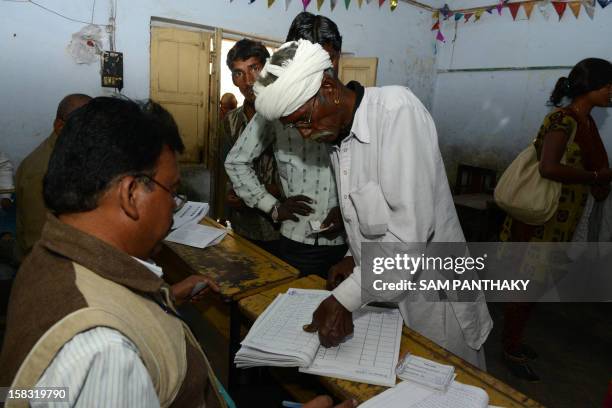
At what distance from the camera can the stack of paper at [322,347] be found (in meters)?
1.04

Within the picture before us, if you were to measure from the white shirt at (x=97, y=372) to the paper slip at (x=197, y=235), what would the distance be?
4.28ft

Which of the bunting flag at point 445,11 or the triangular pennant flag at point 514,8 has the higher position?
the bunting flag at point 445,11

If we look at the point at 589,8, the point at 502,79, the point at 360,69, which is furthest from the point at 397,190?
the point at 502,79

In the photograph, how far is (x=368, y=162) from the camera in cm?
134

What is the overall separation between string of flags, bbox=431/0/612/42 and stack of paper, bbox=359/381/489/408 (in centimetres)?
594

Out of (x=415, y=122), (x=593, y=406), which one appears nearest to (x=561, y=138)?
(x=415, y=122)

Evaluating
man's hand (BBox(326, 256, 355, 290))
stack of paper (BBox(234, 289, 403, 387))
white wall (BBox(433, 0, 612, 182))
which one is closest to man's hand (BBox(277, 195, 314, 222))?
man's hand (BBox(326, 256, 355, 290))

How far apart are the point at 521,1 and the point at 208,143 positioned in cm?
480

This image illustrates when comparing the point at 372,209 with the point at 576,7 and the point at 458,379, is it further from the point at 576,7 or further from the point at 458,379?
the point at 576,7

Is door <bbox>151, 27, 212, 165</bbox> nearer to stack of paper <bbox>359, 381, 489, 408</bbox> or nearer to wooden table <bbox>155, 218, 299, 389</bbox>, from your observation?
wooden table <bbox>155, 218, 299, 389</bbox>

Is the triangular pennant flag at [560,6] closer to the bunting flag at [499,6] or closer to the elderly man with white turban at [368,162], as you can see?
the bunting flag at [499,6]

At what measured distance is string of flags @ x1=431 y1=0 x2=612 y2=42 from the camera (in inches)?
204

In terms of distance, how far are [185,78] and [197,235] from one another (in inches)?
125

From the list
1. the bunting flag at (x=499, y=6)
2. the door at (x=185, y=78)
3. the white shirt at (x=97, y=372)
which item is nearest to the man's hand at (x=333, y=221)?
the white shirt at (x=97, y=372)
